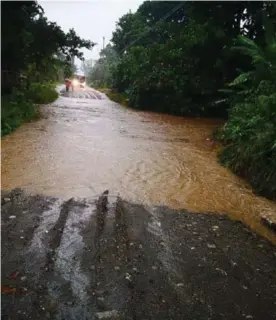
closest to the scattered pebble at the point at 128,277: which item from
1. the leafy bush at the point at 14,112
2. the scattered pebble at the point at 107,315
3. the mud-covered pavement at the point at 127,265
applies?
the mud-covered pavement at the point at 127,265

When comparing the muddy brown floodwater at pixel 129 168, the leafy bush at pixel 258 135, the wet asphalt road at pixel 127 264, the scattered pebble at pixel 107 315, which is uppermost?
the leafy bush at pixel 258 135

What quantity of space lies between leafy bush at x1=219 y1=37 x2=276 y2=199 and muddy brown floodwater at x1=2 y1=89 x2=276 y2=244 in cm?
33

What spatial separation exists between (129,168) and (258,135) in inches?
118

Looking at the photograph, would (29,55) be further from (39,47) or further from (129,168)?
(129,168)

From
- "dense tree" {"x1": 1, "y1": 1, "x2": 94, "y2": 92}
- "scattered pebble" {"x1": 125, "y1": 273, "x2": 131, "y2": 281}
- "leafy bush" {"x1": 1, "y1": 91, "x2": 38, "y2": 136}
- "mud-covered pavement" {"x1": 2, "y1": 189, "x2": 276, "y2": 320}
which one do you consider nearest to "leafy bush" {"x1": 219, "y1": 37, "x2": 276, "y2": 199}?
"mud-covered pavement" {"x1": 2, "y1": 189, "x2": 276, "y2": 320}

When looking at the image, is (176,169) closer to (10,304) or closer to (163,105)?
(10,304)

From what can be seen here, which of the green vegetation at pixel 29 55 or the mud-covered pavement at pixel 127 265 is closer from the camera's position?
the mud-covered pavement at pixel 127 265

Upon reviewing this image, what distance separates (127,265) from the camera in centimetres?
361

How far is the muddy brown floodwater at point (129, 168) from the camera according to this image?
602cm

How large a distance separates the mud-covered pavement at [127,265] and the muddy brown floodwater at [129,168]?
2.43 ft

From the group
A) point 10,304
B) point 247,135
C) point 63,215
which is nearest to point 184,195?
point 63,215

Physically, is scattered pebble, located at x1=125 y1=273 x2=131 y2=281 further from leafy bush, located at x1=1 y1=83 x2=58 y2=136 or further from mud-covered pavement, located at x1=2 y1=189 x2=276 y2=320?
leafy bush, located at x1=1 y1=83 x2=58 y2=136

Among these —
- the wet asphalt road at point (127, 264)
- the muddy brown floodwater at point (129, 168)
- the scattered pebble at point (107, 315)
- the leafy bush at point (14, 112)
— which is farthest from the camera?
the leafy bush at point (14, 112)

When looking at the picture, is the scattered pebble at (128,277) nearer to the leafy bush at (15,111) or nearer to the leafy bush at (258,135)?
the leafy bush at (258,135)
